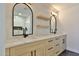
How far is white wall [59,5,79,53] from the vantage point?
436 cm

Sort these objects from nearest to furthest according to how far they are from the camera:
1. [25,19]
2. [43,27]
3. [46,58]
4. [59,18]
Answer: [46,58] < [25,19] < [43,27] < [59,18]

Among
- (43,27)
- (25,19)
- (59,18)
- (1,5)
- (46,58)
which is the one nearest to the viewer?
(46,58)

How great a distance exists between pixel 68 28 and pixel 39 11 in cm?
207

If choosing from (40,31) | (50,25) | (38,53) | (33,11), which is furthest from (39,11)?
(38,53)

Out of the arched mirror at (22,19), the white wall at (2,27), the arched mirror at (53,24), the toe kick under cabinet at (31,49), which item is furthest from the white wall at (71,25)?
the white wall at (2,27)

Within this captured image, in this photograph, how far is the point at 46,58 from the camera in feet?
2.66

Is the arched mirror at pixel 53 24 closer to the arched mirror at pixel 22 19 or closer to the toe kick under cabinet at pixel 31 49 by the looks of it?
the toe kick under cabinet at pixel 31 49

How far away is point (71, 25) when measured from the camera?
4.50m

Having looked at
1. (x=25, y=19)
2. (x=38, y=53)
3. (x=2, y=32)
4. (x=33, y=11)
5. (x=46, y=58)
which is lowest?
(x=38, y=53)

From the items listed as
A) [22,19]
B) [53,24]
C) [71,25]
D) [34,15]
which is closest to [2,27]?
A: [22,19]

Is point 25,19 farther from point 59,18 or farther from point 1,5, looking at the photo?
point 59,18

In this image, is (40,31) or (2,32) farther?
(40,31)

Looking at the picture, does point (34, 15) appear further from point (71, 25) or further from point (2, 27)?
point (71, 25)

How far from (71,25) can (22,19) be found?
2.71 meters
